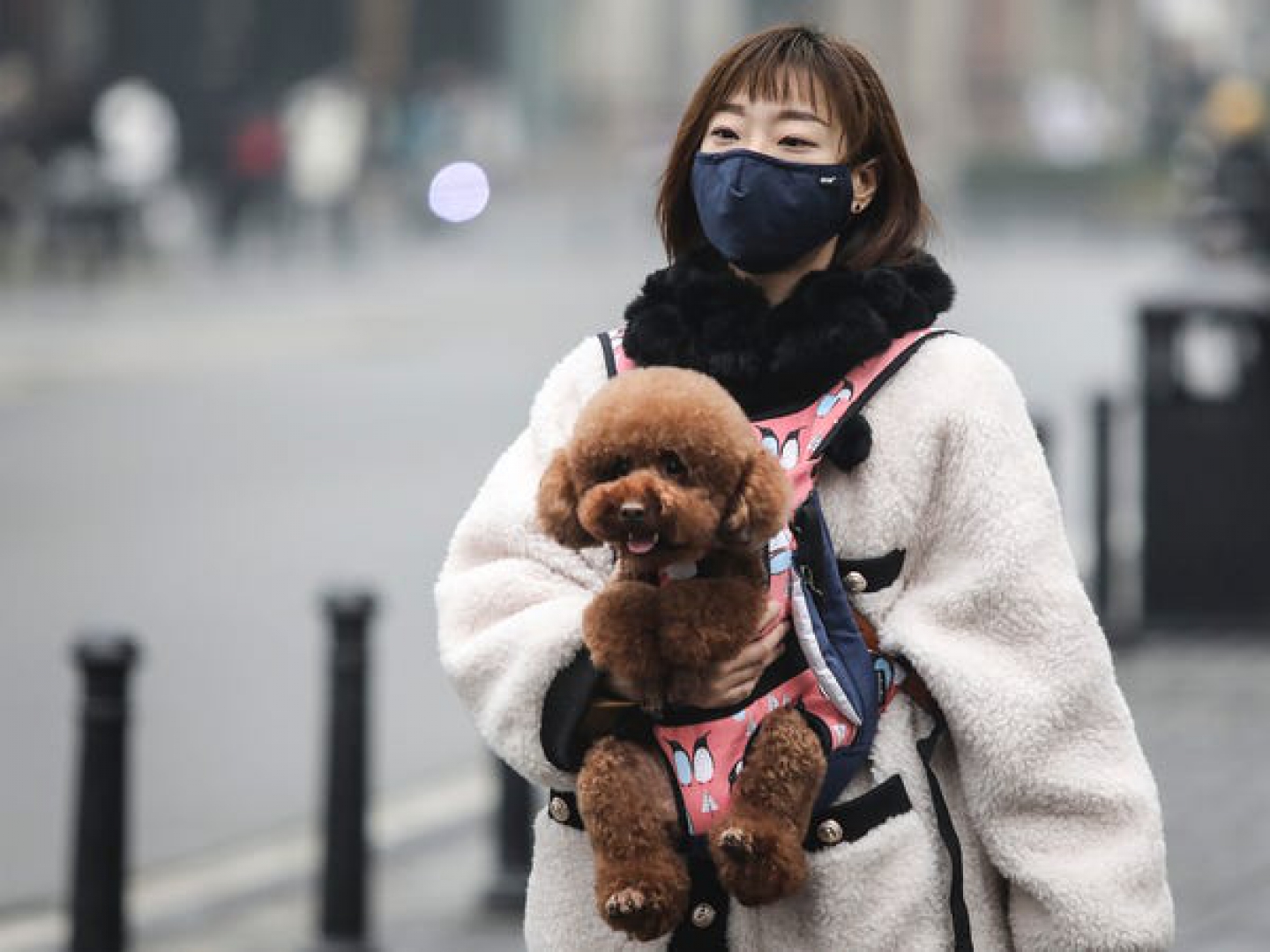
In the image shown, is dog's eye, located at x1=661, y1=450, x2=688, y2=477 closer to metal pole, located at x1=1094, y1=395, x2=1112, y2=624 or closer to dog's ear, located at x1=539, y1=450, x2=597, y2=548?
dog's ear, located at x1=539, y1=450, x2=597, y2=548

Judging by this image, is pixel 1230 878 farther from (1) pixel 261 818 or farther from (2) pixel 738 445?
(2) pixel 738 445

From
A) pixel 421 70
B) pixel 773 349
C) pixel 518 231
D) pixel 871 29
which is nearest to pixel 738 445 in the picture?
pixel 773 349

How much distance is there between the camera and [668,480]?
8.44 feet

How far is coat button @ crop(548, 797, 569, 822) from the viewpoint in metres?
2.86

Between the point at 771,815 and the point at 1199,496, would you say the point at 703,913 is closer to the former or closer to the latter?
the point at 771,815

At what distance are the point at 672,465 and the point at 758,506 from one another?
9 centimetres

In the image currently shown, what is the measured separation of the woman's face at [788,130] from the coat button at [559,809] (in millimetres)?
710

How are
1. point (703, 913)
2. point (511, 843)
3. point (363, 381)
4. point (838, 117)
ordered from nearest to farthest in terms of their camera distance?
point (703, 913) → point (838, 117) → point (511, 843) → point (363, 381)

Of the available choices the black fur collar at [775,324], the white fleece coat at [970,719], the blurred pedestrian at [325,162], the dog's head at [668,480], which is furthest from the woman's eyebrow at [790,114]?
the blurred pedestrian at [325,162]

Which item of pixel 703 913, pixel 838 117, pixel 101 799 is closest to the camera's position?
pixel 703 913

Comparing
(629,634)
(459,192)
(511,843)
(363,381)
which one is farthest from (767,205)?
(459,192)

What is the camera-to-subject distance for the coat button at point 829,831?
2.79 m

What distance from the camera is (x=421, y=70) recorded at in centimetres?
4834

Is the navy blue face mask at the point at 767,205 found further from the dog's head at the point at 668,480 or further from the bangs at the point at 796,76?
the dog's head at the point at 668,480
